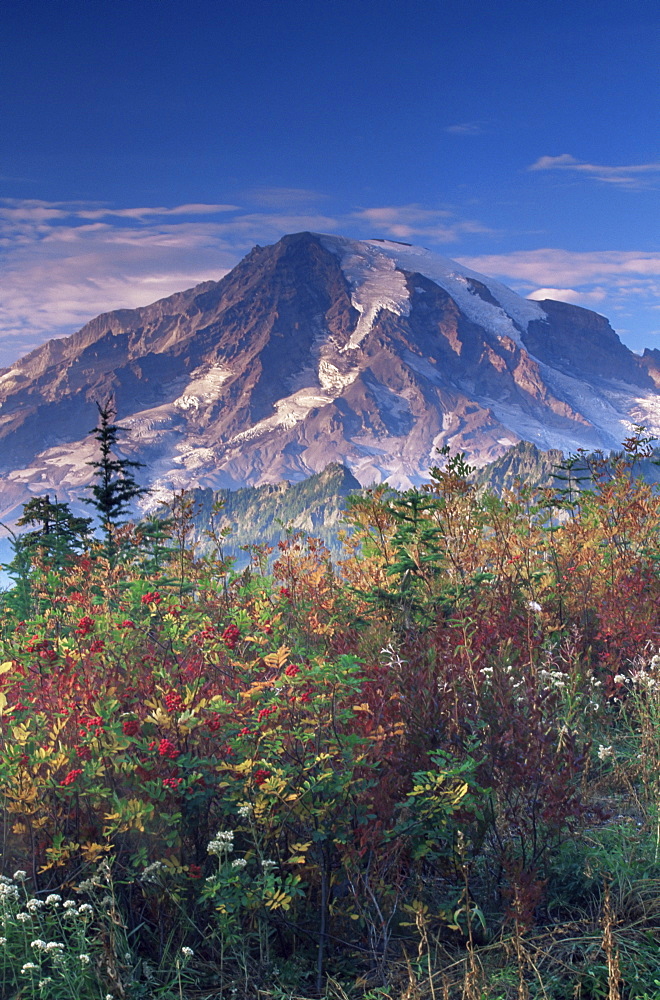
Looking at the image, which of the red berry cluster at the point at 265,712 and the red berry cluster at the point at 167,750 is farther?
the red berry cluster at the point at 265,712

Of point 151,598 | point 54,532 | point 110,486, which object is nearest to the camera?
point 151,598

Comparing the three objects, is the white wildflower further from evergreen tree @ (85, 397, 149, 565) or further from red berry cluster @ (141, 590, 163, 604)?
evergreen tree @ (85, 397, 149, 565)

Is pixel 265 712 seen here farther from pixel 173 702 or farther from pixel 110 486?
pixel 110 486

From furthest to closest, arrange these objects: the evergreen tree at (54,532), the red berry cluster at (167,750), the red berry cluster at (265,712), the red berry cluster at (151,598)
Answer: the evergreen tree at (54,532) < the red berry cluster at (151,598) < the red berry cluster at (265,712) < the red berry cluster at (167,750)

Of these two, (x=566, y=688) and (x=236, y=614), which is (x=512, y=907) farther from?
(x=236, y=614)

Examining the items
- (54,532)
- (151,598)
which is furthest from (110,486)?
(151,598)

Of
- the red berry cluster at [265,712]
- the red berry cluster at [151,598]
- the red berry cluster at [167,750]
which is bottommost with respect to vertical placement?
the red berry cluster at [167,750]

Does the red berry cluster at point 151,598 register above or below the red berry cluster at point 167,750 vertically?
above

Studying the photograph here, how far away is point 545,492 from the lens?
31.1ft

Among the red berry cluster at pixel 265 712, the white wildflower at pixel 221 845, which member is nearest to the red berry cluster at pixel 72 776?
the white wildflower at pixel 221 845

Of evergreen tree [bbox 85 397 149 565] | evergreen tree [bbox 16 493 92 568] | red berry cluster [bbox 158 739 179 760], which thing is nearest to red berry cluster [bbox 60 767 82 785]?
red berry cluster [bbox 158 739 179 760]

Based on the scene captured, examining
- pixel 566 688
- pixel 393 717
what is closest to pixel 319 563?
pixel 566 688

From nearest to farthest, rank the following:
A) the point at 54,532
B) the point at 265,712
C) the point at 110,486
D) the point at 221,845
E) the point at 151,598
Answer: the point at 221,845 → the point at 265,712 → the point at 151,598 → the point at 54,532 → the point at 110,486

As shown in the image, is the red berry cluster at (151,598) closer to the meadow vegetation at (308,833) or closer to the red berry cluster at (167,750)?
the meadow vegetation at (308,833)
